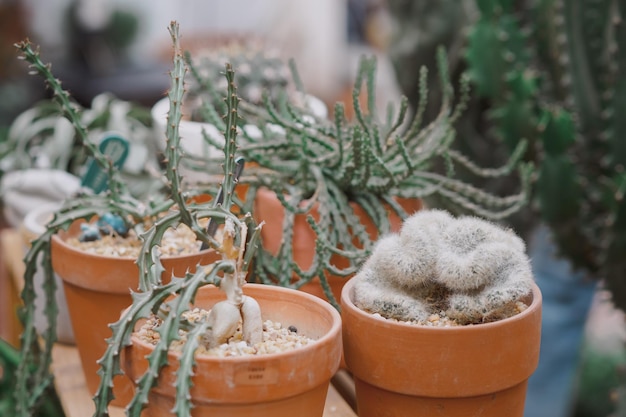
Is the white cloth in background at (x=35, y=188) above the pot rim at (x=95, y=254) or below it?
below

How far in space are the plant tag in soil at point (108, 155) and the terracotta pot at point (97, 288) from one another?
17 centimetres

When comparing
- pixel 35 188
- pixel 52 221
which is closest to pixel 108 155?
pixel 52 221

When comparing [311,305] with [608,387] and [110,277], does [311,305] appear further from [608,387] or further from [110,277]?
[608,387]

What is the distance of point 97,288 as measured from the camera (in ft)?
2.97

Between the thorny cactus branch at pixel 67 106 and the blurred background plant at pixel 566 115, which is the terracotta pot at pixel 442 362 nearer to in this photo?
the thorny cactus branch at pixel 67 106

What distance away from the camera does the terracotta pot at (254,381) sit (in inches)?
24.9

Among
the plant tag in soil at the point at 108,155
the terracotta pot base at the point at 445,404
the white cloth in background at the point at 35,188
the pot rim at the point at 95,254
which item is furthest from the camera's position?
the white cloth in background at the point at 35,188

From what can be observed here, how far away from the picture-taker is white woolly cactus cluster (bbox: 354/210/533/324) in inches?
28.0

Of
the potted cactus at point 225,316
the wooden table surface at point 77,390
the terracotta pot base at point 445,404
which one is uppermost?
the potted cactus at point 225,316

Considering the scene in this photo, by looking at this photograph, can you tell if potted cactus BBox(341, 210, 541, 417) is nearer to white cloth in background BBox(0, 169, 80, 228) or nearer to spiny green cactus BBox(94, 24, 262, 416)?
spiny green cactus BBox(94, 24, 262, 416)

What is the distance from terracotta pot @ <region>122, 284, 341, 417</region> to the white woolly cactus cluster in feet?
0.23

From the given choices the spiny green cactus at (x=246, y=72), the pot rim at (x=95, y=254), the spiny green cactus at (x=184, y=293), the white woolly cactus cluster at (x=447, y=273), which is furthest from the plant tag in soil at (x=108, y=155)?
the white woolly cactus cluster at (x=447, y=273)

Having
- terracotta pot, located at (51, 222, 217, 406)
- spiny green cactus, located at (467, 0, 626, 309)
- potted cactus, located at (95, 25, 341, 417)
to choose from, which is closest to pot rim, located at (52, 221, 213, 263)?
terracotta pot, located at (51, 222, 217, 406)

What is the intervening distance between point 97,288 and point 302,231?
251 mm
